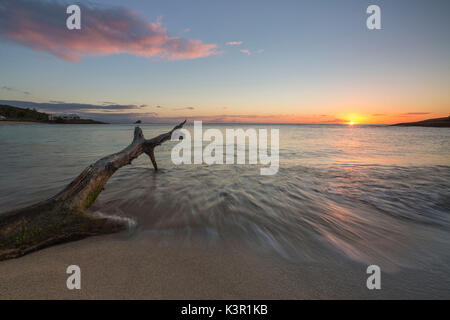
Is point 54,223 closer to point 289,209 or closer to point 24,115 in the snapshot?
point 289,209

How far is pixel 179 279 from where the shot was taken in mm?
2057

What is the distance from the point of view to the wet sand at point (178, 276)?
73.5 inches

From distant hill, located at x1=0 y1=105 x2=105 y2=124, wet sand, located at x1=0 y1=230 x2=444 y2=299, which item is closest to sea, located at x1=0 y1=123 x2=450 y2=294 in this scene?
wet sand, located at x1=0 y1=230 x2=444 y2=299

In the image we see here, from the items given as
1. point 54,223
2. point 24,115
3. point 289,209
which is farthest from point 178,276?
point 24,115

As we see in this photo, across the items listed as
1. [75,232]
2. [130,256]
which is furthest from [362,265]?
[75,232]

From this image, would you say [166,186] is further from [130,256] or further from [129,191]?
[130,256]

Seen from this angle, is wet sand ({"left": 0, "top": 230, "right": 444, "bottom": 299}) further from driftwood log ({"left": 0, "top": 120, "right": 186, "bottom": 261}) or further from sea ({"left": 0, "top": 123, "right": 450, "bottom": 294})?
sea ({"left": 0, "top": 123, "right": 450, "bottom": 294})

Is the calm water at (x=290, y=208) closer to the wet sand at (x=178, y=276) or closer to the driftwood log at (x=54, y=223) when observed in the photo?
the wet sand at (x=178, y=276)

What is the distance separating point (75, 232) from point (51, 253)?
0.36 metres

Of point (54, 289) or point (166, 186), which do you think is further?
point (166, 186)

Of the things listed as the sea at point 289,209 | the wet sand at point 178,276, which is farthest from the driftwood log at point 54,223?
the sea at point 289,209
